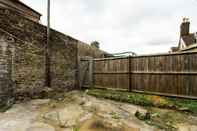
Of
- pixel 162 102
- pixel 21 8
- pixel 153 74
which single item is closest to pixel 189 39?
pixel 153 74

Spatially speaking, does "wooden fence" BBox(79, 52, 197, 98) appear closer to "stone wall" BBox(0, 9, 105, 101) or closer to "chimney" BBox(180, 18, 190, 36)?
"stone wall" BBox(0, 9, 105, 101)

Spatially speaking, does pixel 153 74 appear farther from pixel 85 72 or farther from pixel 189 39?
pixel 189 39

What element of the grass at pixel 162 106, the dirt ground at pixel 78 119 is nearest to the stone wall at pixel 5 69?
the dirt ground at pixel 78 119

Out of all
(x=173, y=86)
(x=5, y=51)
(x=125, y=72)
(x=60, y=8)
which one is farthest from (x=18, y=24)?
(x=173, y=86)

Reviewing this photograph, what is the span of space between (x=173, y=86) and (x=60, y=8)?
282 inches

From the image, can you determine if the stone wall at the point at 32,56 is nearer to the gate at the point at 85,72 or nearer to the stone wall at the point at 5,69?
the stone wall at the point at 5,69

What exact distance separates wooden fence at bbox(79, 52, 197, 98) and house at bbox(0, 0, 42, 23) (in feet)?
21.2

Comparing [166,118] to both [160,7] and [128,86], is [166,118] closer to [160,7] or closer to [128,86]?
[128,86]

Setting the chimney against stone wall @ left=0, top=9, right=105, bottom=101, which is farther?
the chimney

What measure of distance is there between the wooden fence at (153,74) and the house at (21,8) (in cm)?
647

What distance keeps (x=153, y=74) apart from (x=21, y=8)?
992cm

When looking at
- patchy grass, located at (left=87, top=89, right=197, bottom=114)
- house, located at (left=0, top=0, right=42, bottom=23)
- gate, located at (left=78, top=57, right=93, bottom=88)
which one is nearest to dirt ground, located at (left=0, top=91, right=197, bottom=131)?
patchy grass, located at (left=87, top=89, right=197, bottom=114)

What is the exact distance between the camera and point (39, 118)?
3580 mm

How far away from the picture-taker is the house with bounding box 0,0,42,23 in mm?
9312
